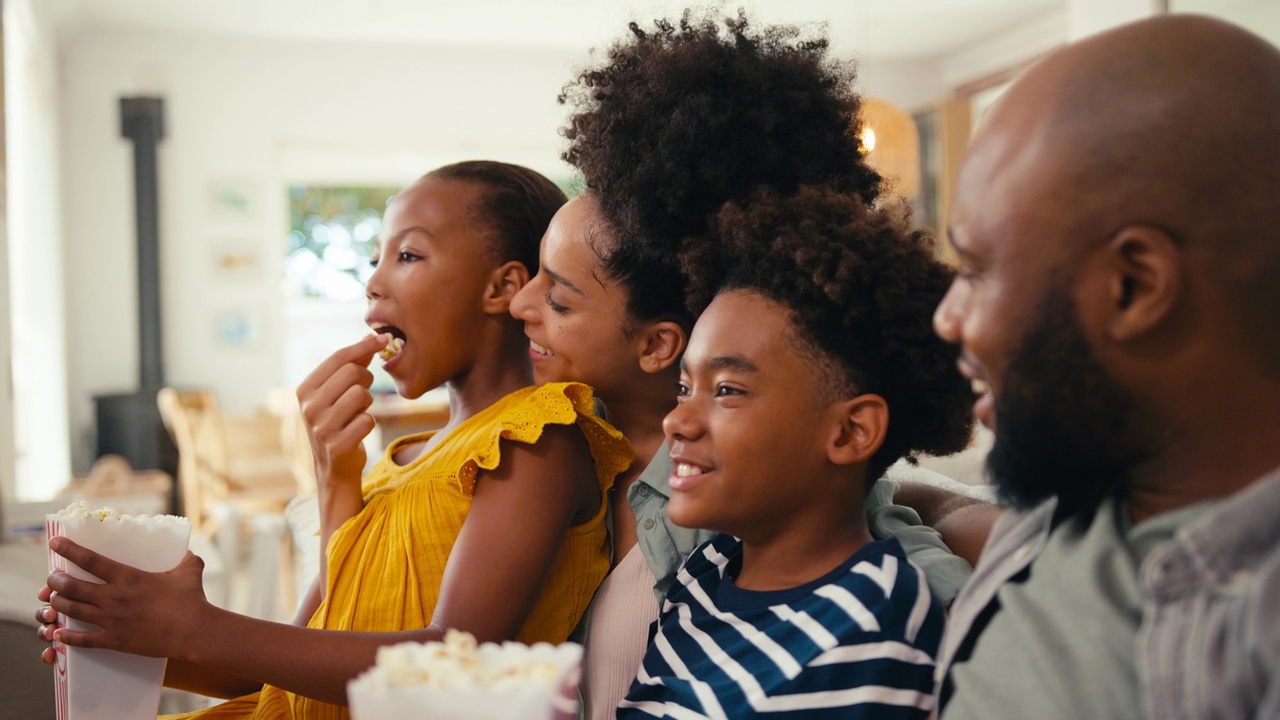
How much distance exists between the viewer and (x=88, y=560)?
36.5 inches

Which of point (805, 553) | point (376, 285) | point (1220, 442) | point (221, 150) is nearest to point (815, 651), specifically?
point (805, 553)

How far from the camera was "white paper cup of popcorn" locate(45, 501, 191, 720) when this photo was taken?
944 millimetres

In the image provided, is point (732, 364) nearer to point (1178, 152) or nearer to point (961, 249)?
point (961, 249)

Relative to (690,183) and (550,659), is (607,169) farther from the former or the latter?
(550,659)

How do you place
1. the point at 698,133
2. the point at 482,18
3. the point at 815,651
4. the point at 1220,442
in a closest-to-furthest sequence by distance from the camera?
1. the point at 1220,442
2. the point at 815,651
3. the point at 698,133
4. the point at 482,18

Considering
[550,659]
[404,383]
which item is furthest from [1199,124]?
[404,383]

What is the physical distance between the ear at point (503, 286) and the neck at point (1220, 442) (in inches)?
32.8

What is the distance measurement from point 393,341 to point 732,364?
53 centimetres

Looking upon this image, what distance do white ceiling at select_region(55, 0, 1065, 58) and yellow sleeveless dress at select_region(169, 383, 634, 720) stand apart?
16.9 feet

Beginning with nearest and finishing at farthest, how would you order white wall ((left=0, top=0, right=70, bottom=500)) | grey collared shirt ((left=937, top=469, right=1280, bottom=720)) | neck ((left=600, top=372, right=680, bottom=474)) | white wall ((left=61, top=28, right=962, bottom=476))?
1. grey collared shirt ((left=937, top=469, right=1280, bottom=720))
2. neck ((left=600, top=372, right=680, bottom=474))
3. white wall ((left=0, top=0, right=70, bottom=500))
4. white wall ((left=61, top=28, right=962, bottom=476))

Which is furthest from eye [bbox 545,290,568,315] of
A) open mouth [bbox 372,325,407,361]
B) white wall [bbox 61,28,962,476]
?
white wall [bbox 61,28,962,476]

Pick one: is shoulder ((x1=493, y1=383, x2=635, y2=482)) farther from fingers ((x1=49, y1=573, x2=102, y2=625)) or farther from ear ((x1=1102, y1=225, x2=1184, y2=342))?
ear ((x1=1102, y1=225, x2=1184, y2=342))

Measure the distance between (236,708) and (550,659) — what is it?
0.91 m

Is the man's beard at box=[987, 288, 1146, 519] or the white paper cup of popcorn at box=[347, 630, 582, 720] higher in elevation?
the man's beard at box=[987, 288, 1146, 519]
